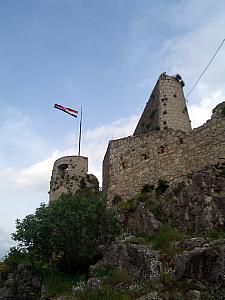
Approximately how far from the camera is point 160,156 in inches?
955

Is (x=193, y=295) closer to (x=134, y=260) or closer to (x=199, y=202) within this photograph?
(x=134, y=260)

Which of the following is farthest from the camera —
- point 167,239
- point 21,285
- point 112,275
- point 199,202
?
point 199,202

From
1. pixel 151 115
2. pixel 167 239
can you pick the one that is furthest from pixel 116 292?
pixel 151 115

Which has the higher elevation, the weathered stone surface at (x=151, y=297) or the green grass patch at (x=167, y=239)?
the green grass patch at (x=167, y=239)

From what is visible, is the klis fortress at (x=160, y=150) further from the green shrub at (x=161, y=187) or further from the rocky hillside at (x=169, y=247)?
the rocky hillside at (x=169, y=247)

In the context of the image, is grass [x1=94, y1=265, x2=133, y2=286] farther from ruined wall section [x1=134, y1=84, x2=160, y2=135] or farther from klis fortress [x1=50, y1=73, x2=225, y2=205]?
ruined wall section [x1=134, y1=84, x2=160, y2=135]

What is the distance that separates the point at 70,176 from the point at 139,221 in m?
11.6

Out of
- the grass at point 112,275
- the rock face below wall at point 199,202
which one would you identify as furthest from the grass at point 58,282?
the rock face below wall at point 199,202

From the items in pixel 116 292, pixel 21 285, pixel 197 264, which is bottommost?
pixel 116 292

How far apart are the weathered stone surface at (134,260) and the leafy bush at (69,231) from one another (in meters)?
1.10

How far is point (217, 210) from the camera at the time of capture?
17.8 m

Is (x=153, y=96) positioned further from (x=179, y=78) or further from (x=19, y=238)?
(x=19, y=238)

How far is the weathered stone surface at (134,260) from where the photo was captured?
48.8 ft

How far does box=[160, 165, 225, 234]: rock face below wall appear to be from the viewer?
57.8 feet
